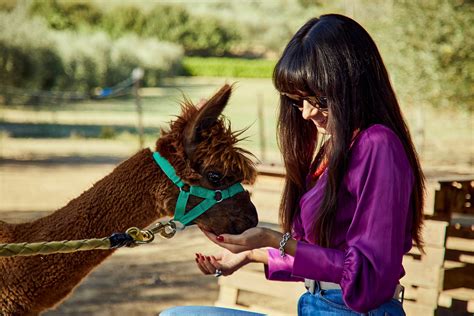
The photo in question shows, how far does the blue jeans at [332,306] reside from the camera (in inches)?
85.2

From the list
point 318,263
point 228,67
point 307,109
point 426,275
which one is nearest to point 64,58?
point 228,67

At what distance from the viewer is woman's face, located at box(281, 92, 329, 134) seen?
2266 millimetres

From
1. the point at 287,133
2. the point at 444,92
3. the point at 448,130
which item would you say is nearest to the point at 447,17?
the point at 444,92

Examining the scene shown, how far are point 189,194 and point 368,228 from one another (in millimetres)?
1104

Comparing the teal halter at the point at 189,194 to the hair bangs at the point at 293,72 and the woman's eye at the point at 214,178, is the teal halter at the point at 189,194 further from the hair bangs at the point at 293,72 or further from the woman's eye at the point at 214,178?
the hair bangs at the point at 293,72

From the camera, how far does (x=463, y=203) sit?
5645 millimetres

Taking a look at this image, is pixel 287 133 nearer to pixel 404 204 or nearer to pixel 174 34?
pixel 404 204

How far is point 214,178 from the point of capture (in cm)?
300

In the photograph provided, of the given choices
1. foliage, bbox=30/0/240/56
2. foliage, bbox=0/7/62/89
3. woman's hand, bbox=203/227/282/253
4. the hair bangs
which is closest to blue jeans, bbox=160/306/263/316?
woman's hand, bbox=203/227/282/253

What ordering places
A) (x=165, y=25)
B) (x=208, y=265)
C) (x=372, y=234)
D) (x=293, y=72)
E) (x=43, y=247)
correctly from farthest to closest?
(x=165, y=25), (x=208, y=265), (x=43, y=247), (x=293, y=72), (x=372, y=234)

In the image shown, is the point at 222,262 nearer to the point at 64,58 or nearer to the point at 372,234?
the point at 372,234

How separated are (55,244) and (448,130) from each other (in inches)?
867

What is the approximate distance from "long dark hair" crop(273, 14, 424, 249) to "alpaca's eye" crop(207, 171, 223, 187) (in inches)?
31.0

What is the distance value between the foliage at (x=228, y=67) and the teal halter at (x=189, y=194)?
38.2 metres
